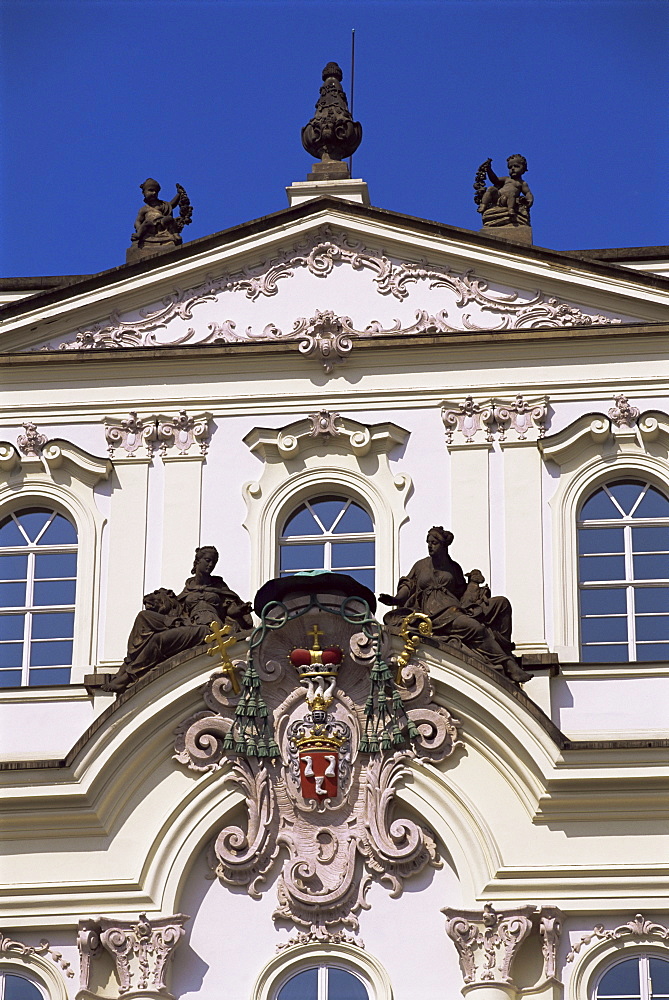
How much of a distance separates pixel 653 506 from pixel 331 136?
5.32 metres

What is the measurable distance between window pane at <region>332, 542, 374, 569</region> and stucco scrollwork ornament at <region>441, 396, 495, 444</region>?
1316mm

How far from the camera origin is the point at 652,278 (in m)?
24.7

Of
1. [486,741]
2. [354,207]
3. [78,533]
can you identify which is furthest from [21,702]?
[354,207]

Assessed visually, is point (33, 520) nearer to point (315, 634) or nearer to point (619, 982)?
point (315, 634)

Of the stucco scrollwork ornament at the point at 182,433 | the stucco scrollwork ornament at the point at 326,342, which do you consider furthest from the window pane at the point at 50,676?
the stucco scrollwork ornament at the point at 326,342

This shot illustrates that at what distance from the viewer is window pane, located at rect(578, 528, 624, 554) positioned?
2412 centimetres

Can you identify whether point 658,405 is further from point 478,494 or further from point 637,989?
point 637,989

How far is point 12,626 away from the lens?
964 inches

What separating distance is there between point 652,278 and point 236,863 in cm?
693

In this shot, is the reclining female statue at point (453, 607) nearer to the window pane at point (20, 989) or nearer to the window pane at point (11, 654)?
the window pane at point (11, 654)

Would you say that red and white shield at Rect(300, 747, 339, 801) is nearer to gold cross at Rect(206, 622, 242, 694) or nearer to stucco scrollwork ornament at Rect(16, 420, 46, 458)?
gold cross at Rect(206, 622, 242, 694)

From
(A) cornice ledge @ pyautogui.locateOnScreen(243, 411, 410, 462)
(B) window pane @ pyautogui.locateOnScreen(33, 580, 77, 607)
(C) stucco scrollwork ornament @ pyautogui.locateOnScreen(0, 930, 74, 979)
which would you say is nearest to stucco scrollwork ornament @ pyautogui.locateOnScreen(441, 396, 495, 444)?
(A) cornice ledge @ pyautogui.locateOnScreen(243, 411, 410, 462)

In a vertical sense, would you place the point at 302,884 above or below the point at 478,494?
below

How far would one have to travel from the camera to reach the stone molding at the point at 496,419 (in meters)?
24.6
